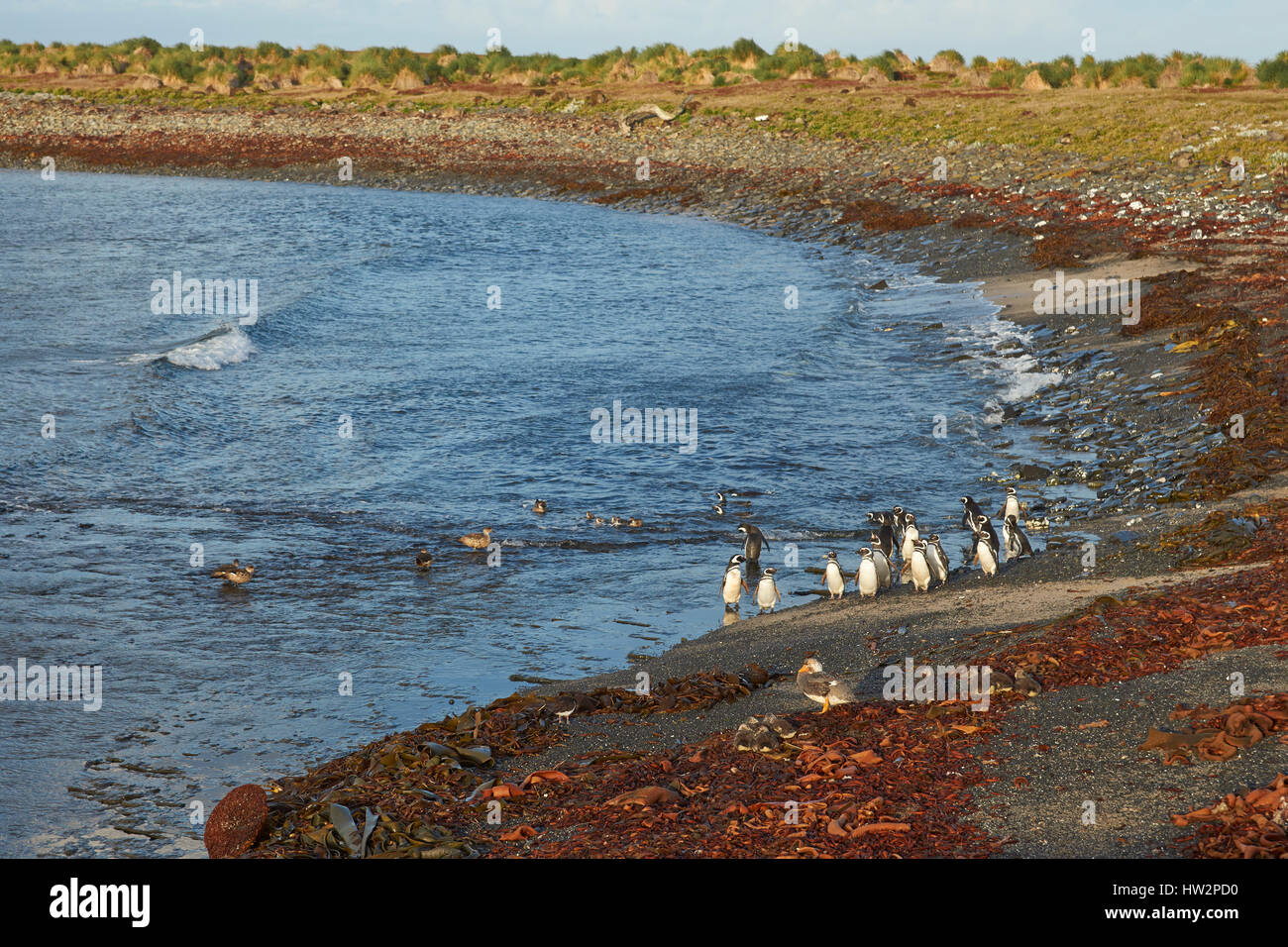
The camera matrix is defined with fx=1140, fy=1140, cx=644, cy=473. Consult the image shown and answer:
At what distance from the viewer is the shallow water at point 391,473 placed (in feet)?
32.6

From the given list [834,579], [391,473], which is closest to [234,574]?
[391,473]

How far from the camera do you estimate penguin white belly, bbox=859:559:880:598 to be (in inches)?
468

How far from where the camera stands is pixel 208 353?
80.7 ft

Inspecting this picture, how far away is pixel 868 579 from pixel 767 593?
108 centimetres

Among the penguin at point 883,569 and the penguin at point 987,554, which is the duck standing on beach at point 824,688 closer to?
the penguin at point 883,569

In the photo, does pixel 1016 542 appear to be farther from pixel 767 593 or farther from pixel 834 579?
pixel 767 593

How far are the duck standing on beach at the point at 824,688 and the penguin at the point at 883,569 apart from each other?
331 cm

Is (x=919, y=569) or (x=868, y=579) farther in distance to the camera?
(x=868, y=579)

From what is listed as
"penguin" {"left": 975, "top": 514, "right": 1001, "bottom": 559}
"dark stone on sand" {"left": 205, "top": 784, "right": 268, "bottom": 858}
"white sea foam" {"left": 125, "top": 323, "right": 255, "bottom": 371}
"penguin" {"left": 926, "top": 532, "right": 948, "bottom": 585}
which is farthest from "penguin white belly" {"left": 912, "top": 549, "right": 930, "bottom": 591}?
"white sea foam" {"left": 125, "top": 323, "right": 255, "bottom": 371}

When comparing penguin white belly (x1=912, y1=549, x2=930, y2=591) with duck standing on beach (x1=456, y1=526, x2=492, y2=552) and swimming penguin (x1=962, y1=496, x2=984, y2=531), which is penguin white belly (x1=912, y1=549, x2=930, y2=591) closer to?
swimming penguin (x1=962, y1=496, x2=984, y2=531)

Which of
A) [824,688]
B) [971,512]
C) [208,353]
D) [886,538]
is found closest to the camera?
[824,688]

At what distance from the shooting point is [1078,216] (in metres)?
30.7

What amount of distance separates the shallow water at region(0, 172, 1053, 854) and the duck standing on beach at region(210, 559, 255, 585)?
163 mm

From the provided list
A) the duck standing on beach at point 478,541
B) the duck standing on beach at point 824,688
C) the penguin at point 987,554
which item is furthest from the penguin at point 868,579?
the duck standing on beach at point 478,541
